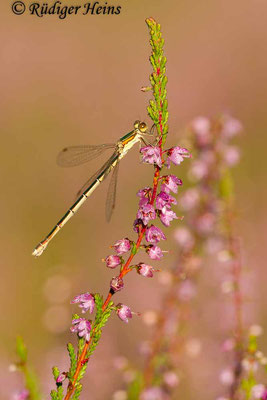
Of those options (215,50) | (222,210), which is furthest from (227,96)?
(222,210)

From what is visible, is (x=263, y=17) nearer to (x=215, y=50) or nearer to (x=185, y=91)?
(x=215, y=50)

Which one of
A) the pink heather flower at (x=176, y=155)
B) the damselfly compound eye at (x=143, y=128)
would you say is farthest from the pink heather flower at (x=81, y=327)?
the damselfly compound eye at (x=143, y=128)

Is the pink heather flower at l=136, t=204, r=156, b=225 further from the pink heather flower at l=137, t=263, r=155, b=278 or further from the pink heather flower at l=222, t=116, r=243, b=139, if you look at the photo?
the pink heather flower at l=222, t=116, r=243, b=139

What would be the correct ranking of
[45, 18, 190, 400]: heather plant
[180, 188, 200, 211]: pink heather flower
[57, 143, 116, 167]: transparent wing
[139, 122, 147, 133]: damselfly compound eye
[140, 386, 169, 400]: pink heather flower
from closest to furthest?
[45, 18, 190, 400]: heather plant
[139, 122, 147, 133]: damselfly compound eye
[140, 386, 169, 400]: pink heather flower
[180, 188, 200, 211]: pink heather flower
[57, 143, 116, 167]: transparent wing

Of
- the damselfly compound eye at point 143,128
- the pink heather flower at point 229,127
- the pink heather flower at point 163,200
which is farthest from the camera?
the pink heather flower at point 229,127

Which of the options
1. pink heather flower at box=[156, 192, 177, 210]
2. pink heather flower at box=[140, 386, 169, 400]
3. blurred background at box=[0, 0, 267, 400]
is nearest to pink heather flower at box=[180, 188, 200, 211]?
blurred background at box=[0, 0, 267, 400]

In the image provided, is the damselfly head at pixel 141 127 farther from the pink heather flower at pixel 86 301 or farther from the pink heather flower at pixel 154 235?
the pink heather flower at pixel 86 301

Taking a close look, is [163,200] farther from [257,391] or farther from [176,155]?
[257,391]
